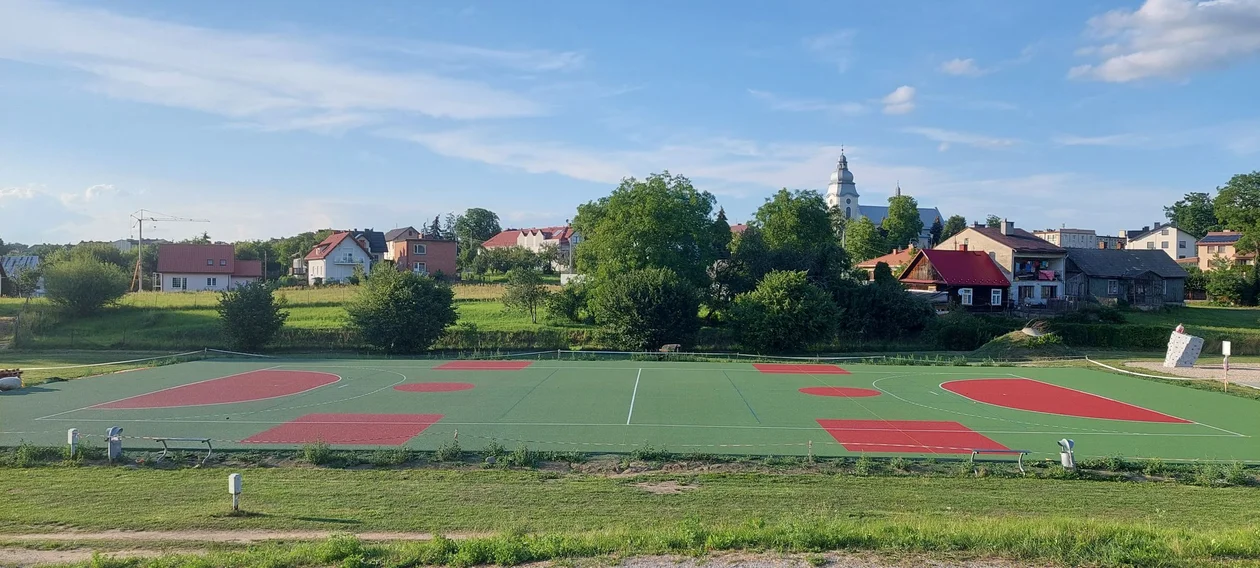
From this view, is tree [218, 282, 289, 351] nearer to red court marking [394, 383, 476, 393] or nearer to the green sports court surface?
the green sports court surface

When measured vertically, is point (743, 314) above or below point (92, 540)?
above

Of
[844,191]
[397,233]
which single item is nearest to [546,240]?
[397,233]

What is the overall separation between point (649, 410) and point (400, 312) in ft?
81.9

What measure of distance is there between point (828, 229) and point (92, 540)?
63.9m

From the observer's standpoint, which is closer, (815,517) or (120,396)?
(815,517)

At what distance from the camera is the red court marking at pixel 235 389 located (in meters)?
27.0

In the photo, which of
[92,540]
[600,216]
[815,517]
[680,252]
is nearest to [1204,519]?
[815,517]

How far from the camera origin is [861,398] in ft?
95.0

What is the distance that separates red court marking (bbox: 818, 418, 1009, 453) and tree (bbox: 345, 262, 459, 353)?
95.5 feet

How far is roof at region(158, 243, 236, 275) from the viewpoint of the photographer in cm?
8506

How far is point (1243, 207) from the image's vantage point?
90125 mm

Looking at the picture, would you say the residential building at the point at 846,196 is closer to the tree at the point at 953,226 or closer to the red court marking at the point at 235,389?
the tree at the point at 953,226

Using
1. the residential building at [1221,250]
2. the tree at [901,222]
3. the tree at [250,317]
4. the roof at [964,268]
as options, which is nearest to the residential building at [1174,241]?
the residential building at [1221,250]

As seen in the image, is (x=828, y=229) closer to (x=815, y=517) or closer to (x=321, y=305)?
(x=321, y=305)
